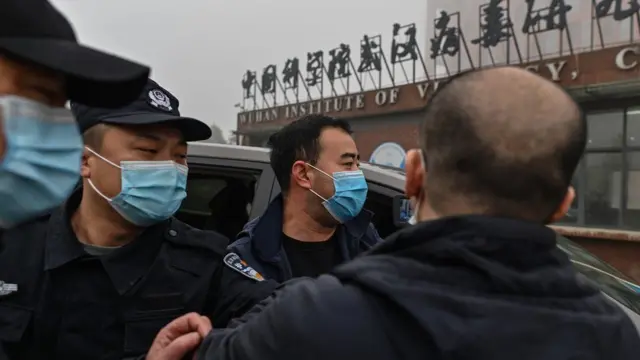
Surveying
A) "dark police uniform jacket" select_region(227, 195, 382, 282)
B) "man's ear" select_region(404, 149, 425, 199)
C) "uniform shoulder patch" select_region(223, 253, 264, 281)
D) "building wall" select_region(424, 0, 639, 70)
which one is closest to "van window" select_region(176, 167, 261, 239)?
"dark police uniform jacket" select_region(227, 195, 382, 282)

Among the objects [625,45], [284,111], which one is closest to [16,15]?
[625,45]

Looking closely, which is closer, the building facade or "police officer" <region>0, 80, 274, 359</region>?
"police officer" <region>0, 80, 274, 359</region>

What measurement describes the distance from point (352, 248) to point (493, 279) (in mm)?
1656

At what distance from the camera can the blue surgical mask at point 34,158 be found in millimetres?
1068

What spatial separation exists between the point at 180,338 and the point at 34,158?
438 millimetres

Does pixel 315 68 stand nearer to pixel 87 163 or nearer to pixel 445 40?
pixel 445 40

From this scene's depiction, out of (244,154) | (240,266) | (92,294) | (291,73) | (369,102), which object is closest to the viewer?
(92,294)

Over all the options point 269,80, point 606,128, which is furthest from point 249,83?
point 606,128

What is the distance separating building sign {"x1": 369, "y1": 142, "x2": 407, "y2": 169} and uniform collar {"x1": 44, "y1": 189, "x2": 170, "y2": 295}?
12.9m

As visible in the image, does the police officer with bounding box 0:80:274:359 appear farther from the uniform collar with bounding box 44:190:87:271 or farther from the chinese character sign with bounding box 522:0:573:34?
the chinese character sign with bounding box 522:0:573:34

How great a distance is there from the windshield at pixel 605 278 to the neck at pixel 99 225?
1.58 metres

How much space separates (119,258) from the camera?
5.33ft

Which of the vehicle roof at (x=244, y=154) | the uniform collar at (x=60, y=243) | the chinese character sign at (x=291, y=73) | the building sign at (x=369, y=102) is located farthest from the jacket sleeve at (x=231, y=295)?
the chinese character sign at (x=291, y=73)

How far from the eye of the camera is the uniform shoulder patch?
1903 mm
